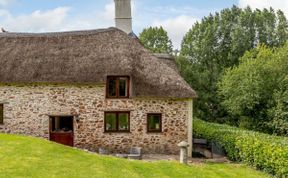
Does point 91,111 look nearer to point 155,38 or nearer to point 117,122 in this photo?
point 117,122

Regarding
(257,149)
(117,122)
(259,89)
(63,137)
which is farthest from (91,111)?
(259,89)

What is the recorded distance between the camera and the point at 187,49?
4497 centimetres

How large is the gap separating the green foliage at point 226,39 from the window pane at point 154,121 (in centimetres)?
2001

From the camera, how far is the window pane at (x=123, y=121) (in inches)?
879

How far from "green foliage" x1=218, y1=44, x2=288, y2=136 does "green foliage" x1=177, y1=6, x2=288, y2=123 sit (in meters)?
7.74

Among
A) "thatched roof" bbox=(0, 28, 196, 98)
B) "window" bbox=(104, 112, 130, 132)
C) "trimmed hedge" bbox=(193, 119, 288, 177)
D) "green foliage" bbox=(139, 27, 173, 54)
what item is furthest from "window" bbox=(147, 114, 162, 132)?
"green foliage" bbox=(139, 27, 173, 54)

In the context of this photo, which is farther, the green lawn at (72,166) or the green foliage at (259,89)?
the green foliage at (259,89)

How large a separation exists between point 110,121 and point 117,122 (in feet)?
1.37

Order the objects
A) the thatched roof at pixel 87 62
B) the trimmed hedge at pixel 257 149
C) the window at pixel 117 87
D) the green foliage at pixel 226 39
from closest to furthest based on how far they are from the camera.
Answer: the trimmed hedge at pixel 257 149 → the thatched roof at pixel 87 62 → the window at pixel 117 87 → the green foliage at pixel 226 39

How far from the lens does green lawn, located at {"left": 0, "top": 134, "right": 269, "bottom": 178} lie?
13.2 m

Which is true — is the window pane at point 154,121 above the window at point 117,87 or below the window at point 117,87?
below

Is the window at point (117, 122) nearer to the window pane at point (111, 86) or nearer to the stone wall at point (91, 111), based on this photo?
the stone wall at point (91, 111)

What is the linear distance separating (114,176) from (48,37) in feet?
45.3

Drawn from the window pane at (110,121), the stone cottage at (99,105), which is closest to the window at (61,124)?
the stone cottage at (99,105)
